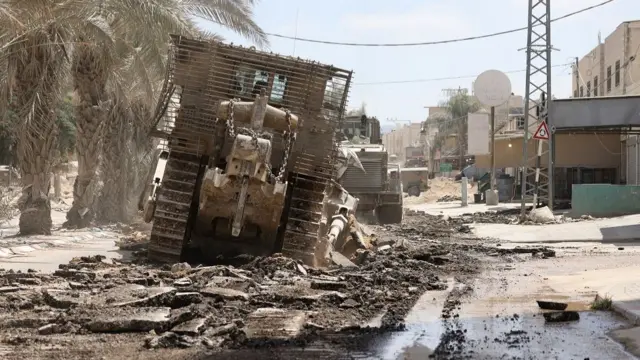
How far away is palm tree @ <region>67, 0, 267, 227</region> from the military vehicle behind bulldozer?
4798 millimetres

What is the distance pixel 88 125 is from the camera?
21.2 m

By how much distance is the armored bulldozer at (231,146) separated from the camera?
11914mm

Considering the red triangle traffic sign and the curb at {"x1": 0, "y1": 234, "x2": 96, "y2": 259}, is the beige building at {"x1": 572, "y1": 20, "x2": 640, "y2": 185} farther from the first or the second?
the curb at {"x1": 0, "y1": 234, "x2": 96, "y2": 259}

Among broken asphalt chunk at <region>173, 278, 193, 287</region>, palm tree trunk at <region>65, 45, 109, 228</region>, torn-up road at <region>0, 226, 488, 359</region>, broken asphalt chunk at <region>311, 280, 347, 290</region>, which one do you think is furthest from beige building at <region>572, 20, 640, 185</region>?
broken asphalt chunk at <region>173, 278, 193, 287</region>

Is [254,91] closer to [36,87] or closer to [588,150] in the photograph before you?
[36,87]

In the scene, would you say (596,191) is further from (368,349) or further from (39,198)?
(368,349)

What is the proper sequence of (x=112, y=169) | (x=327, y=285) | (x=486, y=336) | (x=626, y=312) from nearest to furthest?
(x=486, y=336), (x=626, y=312), (x=327, y=285), (x=112, y=169)

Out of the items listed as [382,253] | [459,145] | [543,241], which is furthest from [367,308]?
[459,145]

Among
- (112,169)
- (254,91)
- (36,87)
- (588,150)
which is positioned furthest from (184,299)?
(588,150)

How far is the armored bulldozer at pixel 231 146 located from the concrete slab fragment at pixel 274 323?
4018mm

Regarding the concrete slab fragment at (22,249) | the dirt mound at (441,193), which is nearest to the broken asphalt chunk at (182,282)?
the concrete slab fragment at (22,249)

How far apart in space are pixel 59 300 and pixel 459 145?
7563 centimetres

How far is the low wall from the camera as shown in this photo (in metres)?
23.1

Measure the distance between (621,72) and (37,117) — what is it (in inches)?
1001
